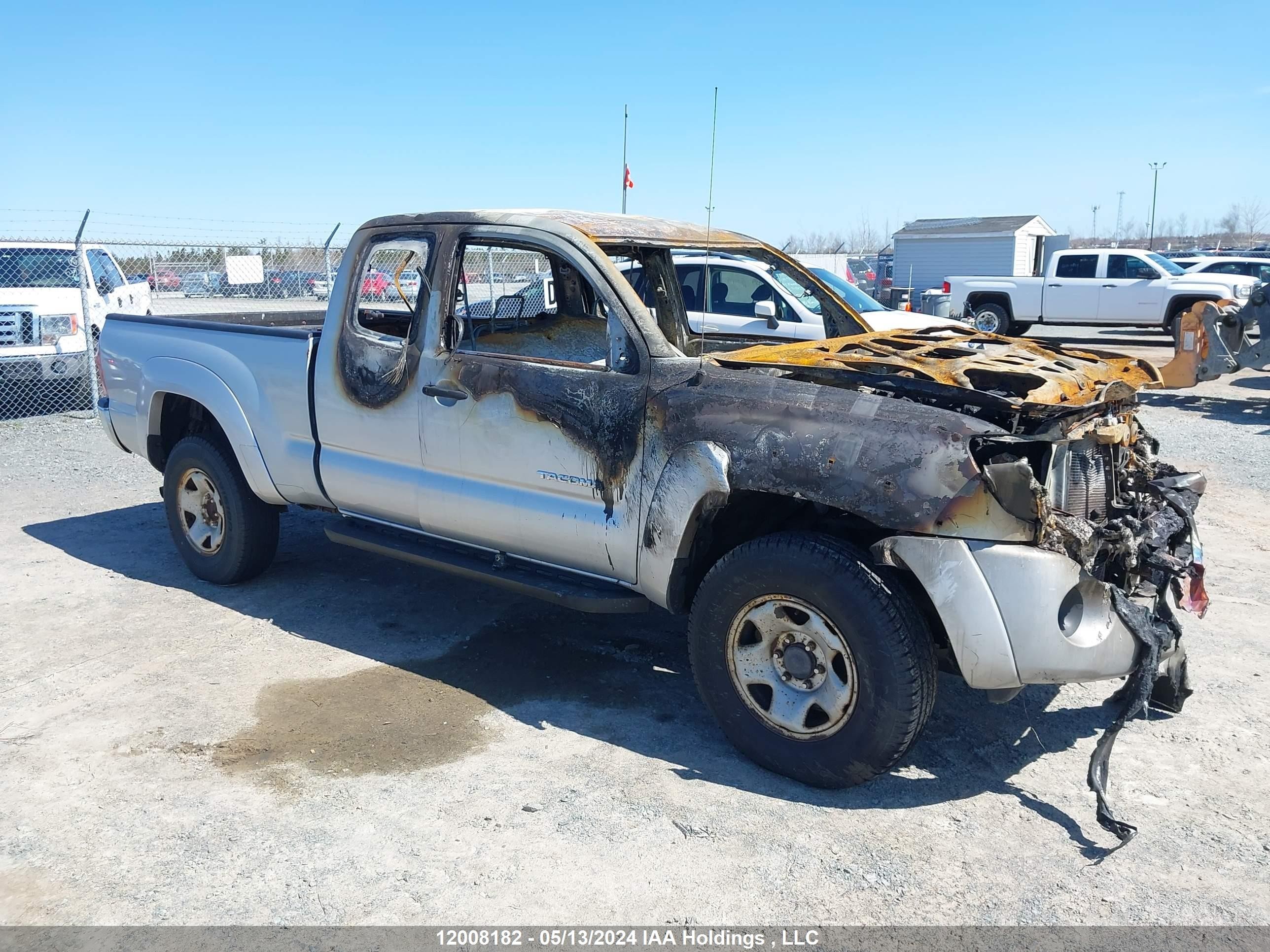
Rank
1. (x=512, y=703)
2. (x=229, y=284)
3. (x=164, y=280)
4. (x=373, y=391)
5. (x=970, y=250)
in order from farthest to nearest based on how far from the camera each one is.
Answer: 1. (x=970, y=250)
2. (x=164, y=280)
3. (x=229, y=284)
4. (x=373, y=391)
5. (x=512, y=703)

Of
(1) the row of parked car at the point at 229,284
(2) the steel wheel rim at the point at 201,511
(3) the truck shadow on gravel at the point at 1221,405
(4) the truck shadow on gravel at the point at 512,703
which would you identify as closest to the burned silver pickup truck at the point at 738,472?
(2) the steel wheel rim at the point at 201,511

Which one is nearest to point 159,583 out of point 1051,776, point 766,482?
point 766,482

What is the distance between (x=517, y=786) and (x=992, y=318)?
63.7ft

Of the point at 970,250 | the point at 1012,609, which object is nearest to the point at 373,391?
the point at 1012,609

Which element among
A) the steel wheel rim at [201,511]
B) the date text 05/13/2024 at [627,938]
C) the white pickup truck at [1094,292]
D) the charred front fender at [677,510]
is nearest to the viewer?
the date text 05/13/2024 at [627,938]

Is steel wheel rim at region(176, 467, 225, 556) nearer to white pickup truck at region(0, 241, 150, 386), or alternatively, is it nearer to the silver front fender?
the silver front fender

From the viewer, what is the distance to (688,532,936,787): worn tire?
351 centimetres

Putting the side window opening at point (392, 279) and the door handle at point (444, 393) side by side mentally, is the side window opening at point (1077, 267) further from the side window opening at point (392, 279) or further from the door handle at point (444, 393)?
the door handle at point (444, 393)

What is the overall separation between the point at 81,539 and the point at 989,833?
617 cm

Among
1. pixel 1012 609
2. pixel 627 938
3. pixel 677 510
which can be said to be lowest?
pixel 627 938

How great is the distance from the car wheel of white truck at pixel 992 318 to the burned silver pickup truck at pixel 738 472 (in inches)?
660

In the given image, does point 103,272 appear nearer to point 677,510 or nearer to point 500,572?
point 500,572

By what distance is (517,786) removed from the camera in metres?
3.86

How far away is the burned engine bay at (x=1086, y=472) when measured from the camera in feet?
11.4
